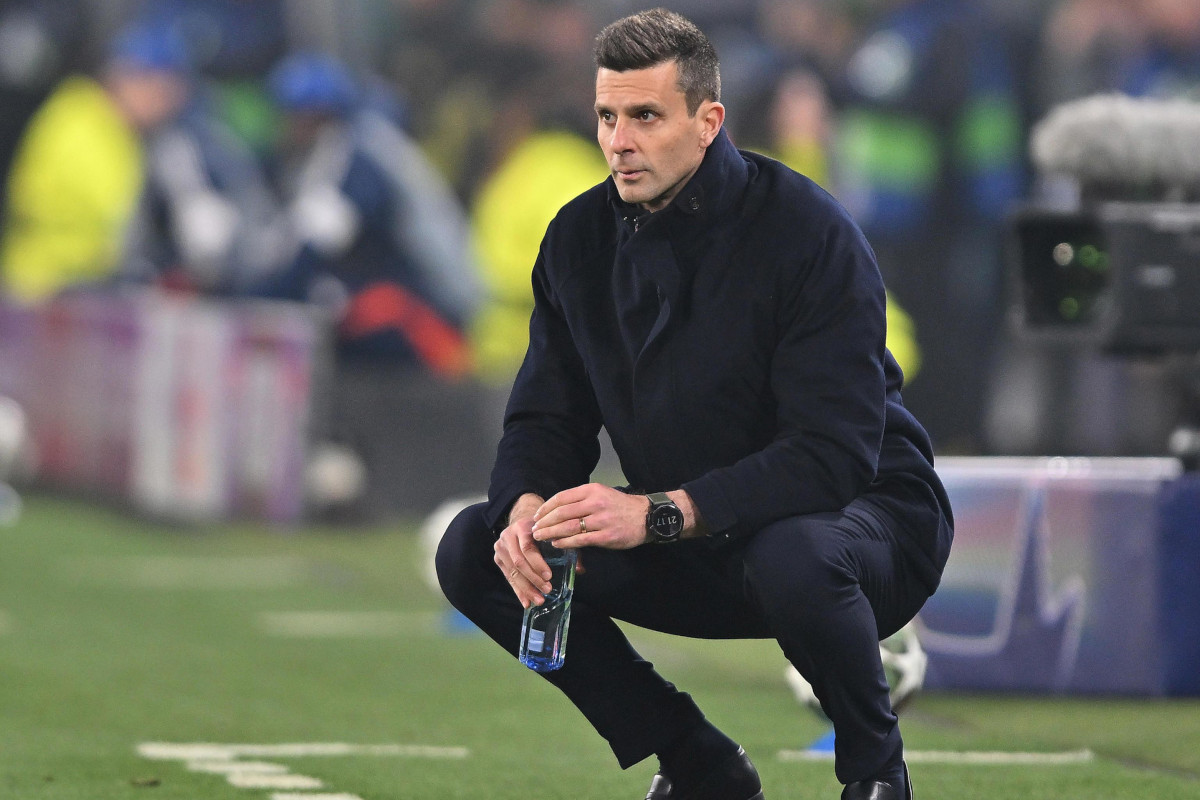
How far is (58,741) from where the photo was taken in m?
5.26

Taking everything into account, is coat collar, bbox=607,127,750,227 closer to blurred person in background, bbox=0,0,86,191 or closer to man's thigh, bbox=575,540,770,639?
man's thigh, bbox=575,540,770,639

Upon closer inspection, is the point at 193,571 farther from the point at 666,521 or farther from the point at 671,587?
the point at 666,521

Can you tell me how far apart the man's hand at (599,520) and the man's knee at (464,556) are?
336 millimetres

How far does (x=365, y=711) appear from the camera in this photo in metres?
5.92

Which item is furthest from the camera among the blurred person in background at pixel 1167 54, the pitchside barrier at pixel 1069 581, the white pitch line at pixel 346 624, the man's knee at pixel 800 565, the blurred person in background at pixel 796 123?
the blurred person in background at pixel 1167 54

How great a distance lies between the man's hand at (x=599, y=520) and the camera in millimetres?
3635

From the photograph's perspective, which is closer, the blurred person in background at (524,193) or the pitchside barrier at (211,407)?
the pitchside barrier at (211,407)

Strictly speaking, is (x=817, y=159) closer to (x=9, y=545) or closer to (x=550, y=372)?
(x=9, y=545)

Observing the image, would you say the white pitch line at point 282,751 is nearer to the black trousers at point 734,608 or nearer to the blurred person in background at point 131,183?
the black trousers at point 734,608

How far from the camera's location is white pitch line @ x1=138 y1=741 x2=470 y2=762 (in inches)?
Answer: 199

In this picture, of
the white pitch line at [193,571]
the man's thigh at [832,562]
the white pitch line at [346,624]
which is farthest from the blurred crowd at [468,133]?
the man's thigh at [832,562]

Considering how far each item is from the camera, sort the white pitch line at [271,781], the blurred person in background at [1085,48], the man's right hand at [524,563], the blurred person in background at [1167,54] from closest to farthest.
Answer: the man's right hand at [524,563], the white pitch line at [271,781], the blurred person in background at [1085,48], the blurred person in background at [1167,54]

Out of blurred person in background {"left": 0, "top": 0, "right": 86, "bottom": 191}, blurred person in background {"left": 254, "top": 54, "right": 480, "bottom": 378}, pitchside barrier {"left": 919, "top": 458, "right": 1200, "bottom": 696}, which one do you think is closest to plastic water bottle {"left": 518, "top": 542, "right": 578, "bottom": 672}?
pitchside barrier {"left": 919, "top": 458, "right": 1200, "bottom": 696}

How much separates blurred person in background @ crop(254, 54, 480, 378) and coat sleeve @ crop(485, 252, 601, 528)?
30.3ft
